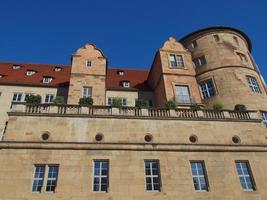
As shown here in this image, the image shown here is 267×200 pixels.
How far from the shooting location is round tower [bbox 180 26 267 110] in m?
25.1

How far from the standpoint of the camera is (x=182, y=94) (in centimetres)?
2541

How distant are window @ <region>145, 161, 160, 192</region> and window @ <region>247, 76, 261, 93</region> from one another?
14473 millimetres

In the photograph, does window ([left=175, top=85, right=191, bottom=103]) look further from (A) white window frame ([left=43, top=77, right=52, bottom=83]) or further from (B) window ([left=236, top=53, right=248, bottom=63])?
(A) white window frame ([left=43, top=77, right=52, bottom=83])

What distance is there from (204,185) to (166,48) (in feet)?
53.6

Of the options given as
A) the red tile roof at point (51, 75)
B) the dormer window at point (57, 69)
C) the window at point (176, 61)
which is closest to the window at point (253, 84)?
the window at point (176, 61)

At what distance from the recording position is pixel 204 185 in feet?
57.4

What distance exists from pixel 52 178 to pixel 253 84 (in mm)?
21729

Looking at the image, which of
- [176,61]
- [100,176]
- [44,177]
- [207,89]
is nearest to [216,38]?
[176,61]

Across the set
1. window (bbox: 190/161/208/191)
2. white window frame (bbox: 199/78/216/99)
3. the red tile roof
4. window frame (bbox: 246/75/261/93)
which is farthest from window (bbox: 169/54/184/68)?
window (bbox: 190/161/208/191)

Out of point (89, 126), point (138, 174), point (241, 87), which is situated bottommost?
point (138, 174)

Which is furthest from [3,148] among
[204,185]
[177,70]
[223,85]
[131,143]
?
[223,85]

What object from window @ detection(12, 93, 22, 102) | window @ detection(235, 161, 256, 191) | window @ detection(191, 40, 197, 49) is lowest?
window @ detection(235, 161, 256, 191)

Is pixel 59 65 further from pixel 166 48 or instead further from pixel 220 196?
pixel 220 196

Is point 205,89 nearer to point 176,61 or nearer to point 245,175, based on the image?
point 176,61
